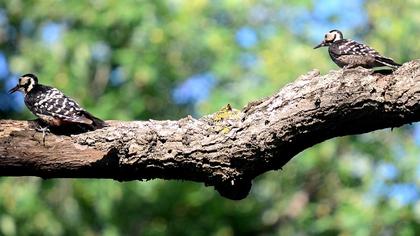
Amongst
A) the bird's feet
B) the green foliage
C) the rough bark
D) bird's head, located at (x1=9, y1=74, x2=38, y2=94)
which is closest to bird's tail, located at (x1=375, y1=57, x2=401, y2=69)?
the rough bark

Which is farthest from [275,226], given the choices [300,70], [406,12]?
[406,12]

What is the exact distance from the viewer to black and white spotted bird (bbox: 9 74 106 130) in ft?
17.6

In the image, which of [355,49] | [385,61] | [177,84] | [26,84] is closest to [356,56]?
[355,49]

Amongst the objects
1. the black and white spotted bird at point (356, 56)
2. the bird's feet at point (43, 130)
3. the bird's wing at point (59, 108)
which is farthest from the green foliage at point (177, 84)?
the bird's feet at point (43, 130)

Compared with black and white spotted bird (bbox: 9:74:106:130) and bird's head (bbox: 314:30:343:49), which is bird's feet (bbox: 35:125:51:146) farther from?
bird's head (bbox: 314:30:343:49)

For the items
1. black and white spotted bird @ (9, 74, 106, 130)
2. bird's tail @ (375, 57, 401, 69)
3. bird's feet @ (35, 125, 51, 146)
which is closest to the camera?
bird's feet @ (35, 125, 51, 146)

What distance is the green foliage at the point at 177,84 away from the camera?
10.8 m

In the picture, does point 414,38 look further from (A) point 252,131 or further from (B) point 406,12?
(A) point 252,131

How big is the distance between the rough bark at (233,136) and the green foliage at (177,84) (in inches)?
214

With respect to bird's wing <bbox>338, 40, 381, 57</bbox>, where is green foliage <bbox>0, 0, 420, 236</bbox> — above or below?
above

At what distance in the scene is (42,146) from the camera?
502cm

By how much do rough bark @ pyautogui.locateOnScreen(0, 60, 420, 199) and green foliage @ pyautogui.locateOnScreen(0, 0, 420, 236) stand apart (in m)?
5.43

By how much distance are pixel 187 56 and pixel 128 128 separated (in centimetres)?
684

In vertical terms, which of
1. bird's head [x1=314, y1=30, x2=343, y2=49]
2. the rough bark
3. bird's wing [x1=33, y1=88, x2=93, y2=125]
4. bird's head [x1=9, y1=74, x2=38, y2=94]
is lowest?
the rough bark
